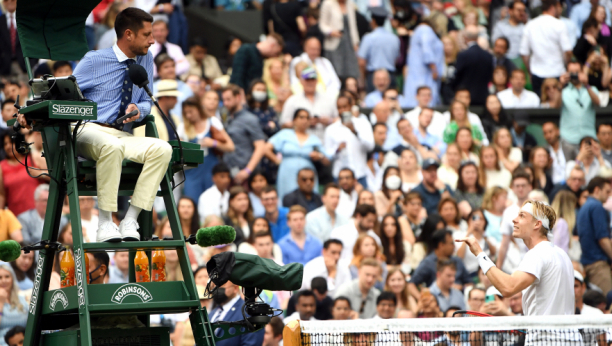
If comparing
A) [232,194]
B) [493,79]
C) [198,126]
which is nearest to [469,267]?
[232,194]

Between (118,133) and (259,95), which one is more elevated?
(259,95)

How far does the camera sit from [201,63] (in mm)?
14992

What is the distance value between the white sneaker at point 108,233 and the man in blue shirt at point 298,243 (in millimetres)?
5555

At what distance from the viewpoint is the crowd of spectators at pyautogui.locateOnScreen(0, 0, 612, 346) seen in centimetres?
1111

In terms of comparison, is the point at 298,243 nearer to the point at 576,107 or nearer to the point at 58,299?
the point at 58,299

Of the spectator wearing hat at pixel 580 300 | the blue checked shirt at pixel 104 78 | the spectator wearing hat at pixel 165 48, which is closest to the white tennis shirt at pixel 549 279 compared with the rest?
the blue checked shirt at pixel 104 78

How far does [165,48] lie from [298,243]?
166 inches

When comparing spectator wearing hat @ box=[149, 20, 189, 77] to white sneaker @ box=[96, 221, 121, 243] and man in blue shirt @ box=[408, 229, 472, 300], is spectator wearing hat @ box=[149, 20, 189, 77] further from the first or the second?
white sneaker @ box=[96, 221, 121, 243]

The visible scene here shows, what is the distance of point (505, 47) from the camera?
645 inches

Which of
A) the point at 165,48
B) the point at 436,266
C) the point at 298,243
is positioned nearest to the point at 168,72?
the point at 165,48

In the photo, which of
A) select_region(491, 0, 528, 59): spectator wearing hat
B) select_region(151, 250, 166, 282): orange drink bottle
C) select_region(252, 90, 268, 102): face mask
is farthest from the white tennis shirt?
select_region(491, 0, 528, 59): spectator wearing hat

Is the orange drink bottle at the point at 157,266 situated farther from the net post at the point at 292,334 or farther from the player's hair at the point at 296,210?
the player's hair at the point at 296,210

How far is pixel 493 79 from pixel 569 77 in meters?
1.24

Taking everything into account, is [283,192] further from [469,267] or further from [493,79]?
[493,79]
